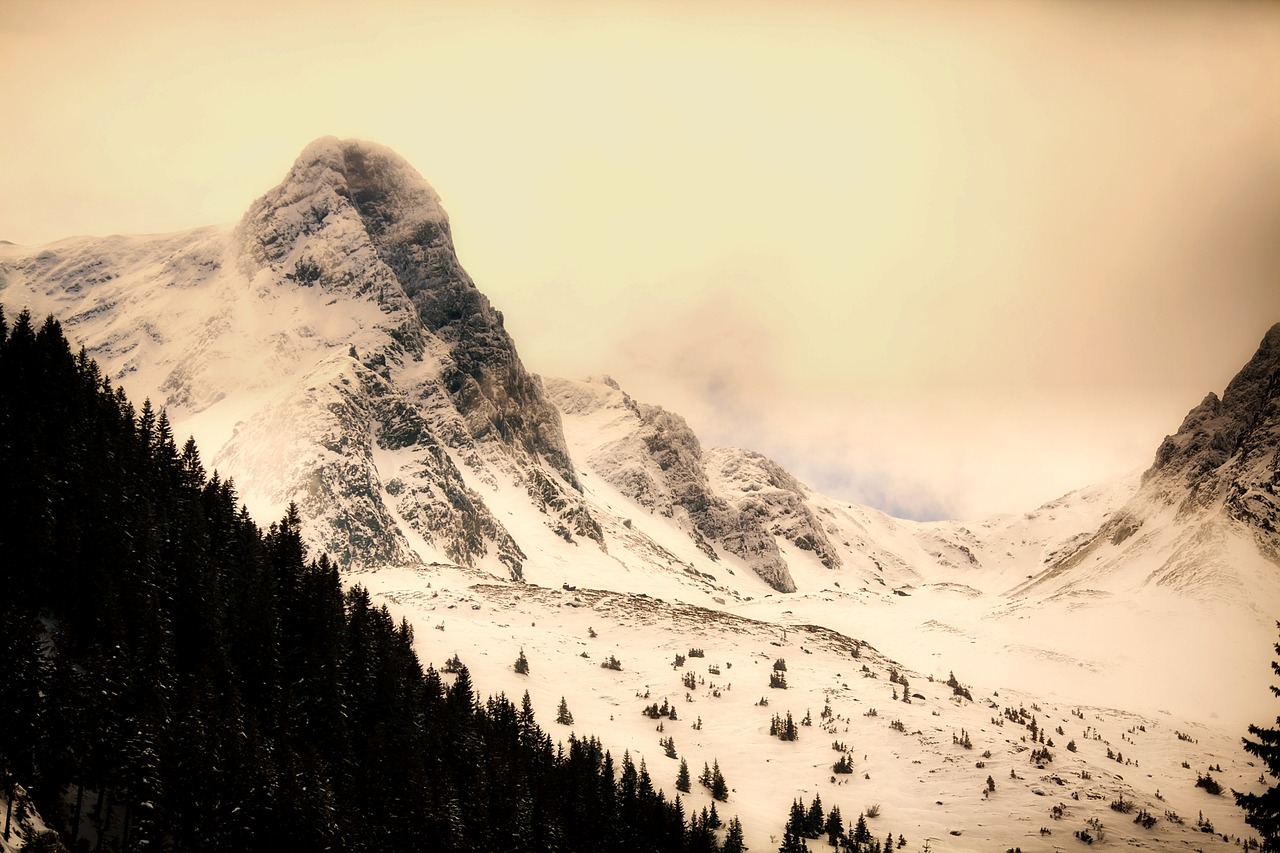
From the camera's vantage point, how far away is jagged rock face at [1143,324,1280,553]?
138m

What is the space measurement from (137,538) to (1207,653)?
121 metres

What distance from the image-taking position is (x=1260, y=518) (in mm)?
134875

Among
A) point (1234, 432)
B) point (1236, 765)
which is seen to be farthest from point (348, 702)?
point (1234, 432)

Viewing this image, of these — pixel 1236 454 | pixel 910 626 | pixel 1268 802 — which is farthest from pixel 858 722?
pixel 1236 454

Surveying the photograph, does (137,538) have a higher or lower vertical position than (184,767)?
higher

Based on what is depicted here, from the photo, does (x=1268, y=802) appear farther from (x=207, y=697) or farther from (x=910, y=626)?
(x=910, y=626)

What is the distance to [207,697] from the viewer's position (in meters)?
49.4

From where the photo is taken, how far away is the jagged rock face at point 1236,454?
138125 mm

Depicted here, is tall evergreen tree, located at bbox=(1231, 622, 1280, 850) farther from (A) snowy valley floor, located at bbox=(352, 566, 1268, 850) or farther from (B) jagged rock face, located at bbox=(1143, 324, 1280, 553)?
(B) jagged rock face, located at bbox=(1143, 324, 1280, 553)

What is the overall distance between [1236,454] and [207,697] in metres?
170

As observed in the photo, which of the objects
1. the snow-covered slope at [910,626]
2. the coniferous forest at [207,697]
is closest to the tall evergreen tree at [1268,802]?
the snow-covered slope at [910,626]

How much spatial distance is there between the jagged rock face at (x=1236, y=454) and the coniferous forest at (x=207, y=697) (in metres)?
119

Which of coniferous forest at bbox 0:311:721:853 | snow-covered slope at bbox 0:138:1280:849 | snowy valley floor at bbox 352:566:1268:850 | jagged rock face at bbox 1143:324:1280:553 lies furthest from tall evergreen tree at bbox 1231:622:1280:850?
jagged rock face at bbox 1143:324:1280:553

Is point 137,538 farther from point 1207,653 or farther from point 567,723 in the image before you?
point 1207,653
